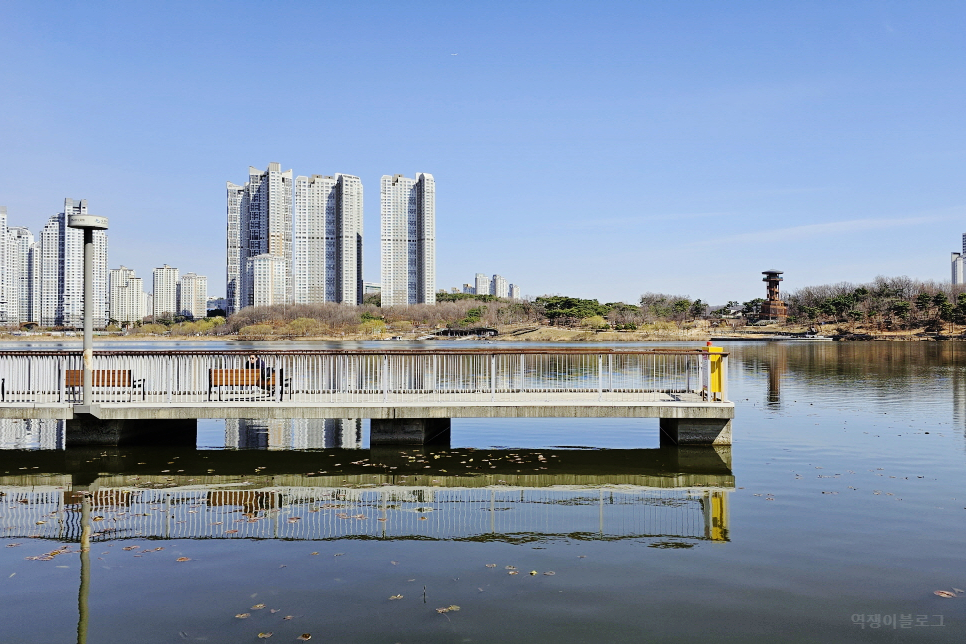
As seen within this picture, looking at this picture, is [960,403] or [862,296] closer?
[960,403]

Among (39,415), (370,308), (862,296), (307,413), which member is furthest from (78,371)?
(370,308)

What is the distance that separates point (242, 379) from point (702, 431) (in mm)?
11326

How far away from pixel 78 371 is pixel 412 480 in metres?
9.64

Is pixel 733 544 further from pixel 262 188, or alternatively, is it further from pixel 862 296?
pixel 262 188

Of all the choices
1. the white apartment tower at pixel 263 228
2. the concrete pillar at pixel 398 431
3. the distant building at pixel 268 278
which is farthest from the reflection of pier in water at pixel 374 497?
the white apartment tower at pixel 263 228

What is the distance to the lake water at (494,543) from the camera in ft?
23.4

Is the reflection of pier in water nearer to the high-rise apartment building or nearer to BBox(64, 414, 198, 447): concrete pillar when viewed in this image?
BBox(64, 414, 198, 447): concrete pillar

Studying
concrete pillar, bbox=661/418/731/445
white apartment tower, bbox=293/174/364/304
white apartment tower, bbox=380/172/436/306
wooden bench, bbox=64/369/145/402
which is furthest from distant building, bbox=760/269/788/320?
wooden bench, bbox=64/369/145/402

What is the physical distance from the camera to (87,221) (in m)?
15.2

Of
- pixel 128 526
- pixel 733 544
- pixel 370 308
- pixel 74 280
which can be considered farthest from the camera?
pixel 74 280

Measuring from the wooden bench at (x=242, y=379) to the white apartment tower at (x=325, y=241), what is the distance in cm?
17069

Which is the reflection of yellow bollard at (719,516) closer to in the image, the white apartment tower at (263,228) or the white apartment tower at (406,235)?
the white apartment tower at (406,235)

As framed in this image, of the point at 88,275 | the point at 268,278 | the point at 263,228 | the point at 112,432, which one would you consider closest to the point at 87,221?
the point at 88,275

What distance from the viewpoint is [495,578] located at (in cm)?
833
